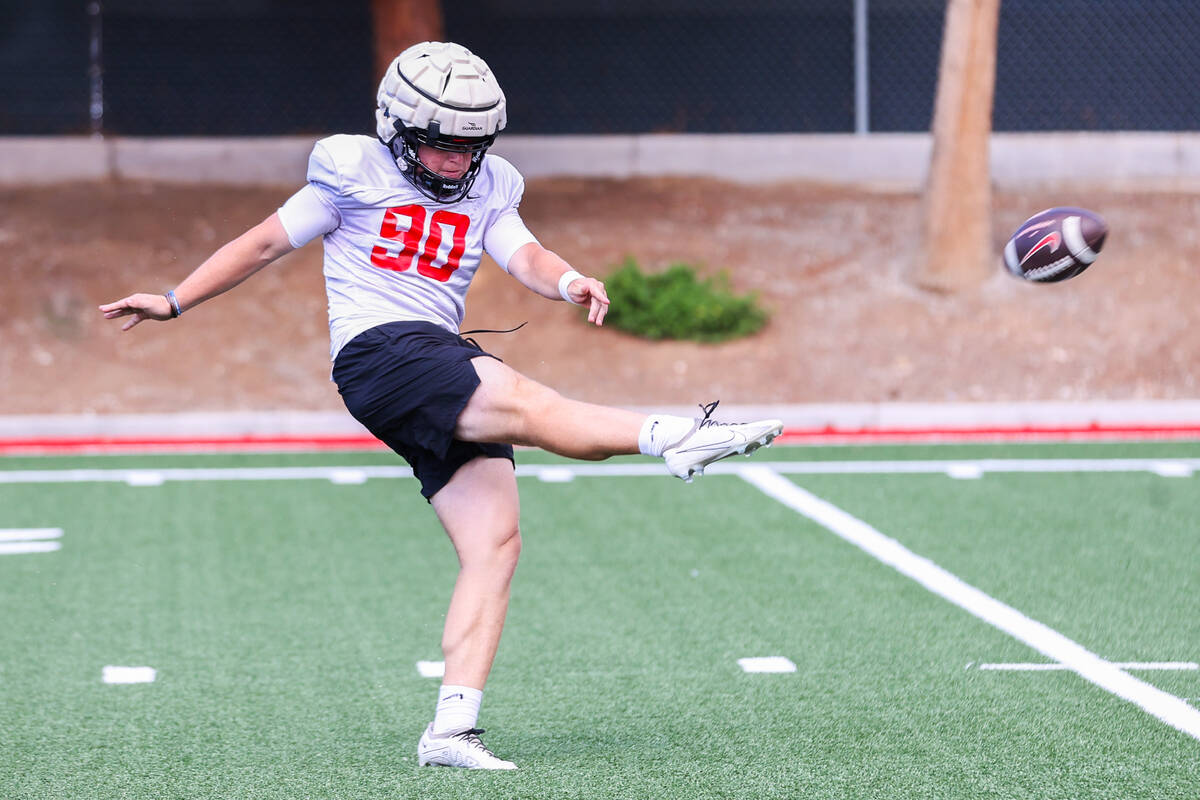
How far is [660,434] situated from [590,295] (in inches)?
20.8

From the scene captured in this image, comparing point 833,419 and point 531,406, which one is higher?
point 833,419

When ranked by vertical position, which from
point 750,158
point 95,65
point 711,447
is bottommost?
point 711,447

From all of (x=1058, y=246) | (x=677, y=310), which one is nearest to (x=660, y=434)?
(x=1058, y=246)

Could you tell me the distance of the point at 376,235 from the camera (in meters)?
4.61

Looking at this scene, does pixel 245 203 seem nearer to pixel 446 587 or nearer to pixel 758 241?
pixel 758 241

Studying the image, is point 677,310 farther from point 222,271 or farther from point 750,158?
point 222,271

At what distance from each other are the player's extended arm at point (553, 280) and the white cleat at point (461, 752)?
3.96 feet

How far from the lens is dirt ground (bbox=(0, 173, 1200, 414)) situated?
1420 cm

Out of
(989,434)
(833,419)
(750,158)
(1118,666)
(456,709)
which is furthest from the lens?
(750,158)

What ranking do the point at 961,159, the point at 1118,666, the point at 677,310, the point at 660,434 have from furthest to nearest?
1. the point at 961,159
2. the point at 677,310
3. the point at 1118,666
4. the point at 660,434

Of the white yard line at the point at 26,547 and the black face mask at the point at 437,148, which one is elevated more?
the black face mask at the point at 437,148

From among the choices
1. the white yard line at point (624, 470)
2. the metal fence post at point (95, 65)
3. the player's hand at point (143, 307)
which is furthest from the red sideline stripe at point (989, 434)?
the metal fence post at point (95, 65)

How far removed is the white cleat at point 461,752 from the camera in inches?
175

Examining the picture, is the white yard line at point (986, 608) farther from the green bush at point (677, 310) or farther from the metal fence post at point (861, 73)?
the metal fence post at point (861, 73)
